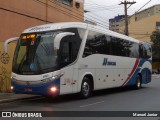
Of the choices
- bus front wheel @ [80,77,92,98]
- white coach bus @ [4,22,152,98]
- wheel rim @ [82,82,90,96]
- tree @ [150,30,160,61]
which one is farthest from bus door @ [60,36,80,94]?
tree @ [150,30,160,61]

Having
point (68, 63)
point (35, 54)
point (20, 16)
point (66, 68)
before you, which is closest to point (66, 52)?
point (68, 63)

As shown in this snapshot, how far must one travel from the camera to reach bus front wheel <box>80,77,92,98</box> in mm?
15517

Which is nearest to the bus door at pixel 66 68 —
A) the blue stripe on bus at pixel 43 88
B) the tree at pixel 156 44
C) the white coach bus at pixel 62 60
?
the white coach bus at pixel 62 60

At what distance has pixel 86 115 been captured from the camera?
36.3ft

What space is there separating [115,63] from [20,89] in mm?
6491

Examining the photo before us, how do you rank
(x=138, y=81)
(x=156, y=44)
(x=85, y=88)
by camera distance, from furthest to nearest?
1. (x=156, y=44)
2. (x=138, y=81)
3. (x=85, y=88)

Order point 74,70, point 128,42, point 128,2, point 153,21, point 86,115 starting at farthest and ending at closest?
1. point 153,21
2. point 128,2
3. point 128,42
4. point 74,70
5. point 86,115

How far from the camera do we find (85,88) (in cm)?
1576

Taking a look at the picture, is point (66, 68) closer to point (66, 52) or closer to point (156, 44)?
point (66, 52)

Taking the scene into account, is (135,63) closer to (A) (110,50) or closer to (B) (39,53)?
(A) (110,50)

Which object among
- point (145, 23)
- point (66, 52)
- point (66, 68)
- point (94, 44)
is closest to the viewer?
point (66, 68)

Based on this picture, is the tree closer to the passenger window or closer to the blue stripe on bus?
the passenger window

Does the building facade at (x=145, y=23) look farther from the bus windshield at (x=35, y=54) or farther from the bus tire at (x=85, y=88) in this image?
the bus windshield at (x=35, y=54)

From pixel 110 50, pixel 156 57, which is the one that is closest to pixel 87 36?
pixel 110 50
